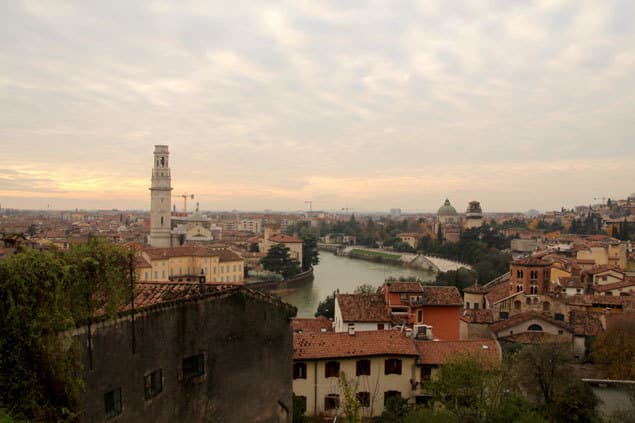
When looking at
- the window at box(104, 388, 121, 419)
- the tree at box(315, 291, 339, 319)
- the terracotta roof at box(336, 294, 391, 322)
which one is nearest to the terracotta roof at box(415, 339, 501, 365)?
the terracotta roof at box(336, 294, 391, 322)

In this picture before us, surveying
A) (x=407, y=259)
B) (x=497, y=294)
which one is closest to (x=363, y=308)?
(x=497, y=294)

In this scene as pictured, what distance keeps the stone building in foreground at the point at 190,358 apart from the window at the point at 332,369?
453 cm

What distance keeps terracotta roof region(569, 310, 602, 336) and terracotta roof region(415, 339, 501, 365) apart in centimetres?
669

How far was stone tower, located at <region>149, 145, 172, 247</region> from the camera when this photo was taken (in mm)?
45719

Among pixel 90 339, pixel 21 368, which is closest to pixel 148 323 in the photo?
pixel 90 339

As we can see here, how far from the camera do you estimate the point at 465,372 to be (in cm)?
1009

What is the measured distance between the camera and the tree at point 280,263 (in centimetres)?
4094

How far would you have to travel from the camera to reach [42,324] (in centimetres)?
413

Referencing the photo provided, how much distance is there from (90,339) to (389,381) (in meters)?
8.74

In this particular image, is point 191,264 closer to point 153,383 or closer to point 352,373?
point 352,373

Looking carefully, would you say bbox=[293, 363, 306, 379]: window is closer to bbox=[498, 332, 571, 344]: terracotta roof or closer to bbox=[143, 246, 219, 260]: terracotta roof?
bbox=[498, 332, 571, 344]: terracotta roof

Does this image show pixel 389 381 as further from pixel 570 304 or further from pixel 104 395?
pixel 570 304

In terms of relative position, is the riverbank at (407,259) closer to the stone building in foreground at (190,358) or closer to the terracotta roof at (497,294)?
the terracotta roof at (497,294)

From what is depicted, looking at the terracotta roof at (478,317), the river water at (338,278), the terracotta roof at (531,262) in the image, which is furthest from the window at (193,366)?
the river water at (338,278)
